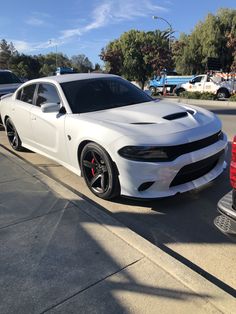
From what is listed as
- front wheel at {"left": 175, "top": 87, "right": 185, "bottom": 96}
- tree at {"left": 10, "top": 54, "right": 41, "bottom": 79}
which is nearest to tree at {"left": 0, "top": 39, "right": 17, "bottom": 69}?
tree at {"left": 10, "top": 54, "right": 41, "bottom": 79}

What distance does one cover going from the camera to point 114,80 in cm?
587

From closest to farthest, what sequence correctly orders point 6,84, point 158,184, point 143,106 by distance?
point 158,184
point 143,106
point 6,84

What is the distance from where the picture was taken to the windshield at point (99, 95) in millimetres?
5211

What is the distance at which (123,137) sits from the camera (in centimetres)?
410

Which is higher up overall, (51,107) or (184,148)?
(51,107)

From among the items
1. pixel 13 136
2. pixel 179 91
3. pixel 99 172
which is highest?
pixel 99 172

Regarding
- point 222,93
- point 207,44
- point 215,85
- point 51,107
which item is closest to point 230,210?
point 51,107

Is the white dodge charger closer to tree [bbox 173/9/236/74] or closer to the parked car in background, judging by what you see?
the parked car in background

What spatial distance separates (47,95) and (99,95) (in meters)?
0.95

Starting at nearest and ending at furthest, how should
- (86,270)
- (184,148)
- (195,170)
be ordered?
(86,270) → (184,148) → (195,170)

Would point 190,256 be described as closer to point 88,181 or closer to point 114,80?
point 88,181

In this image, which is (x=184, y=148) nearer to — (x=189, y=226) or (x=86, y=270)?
(x=189, y=226)

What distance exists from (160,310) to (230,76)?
24.9m

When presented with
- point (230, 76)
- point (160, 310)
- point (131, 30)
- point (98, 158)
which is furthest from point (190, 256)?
point (131, 30)
